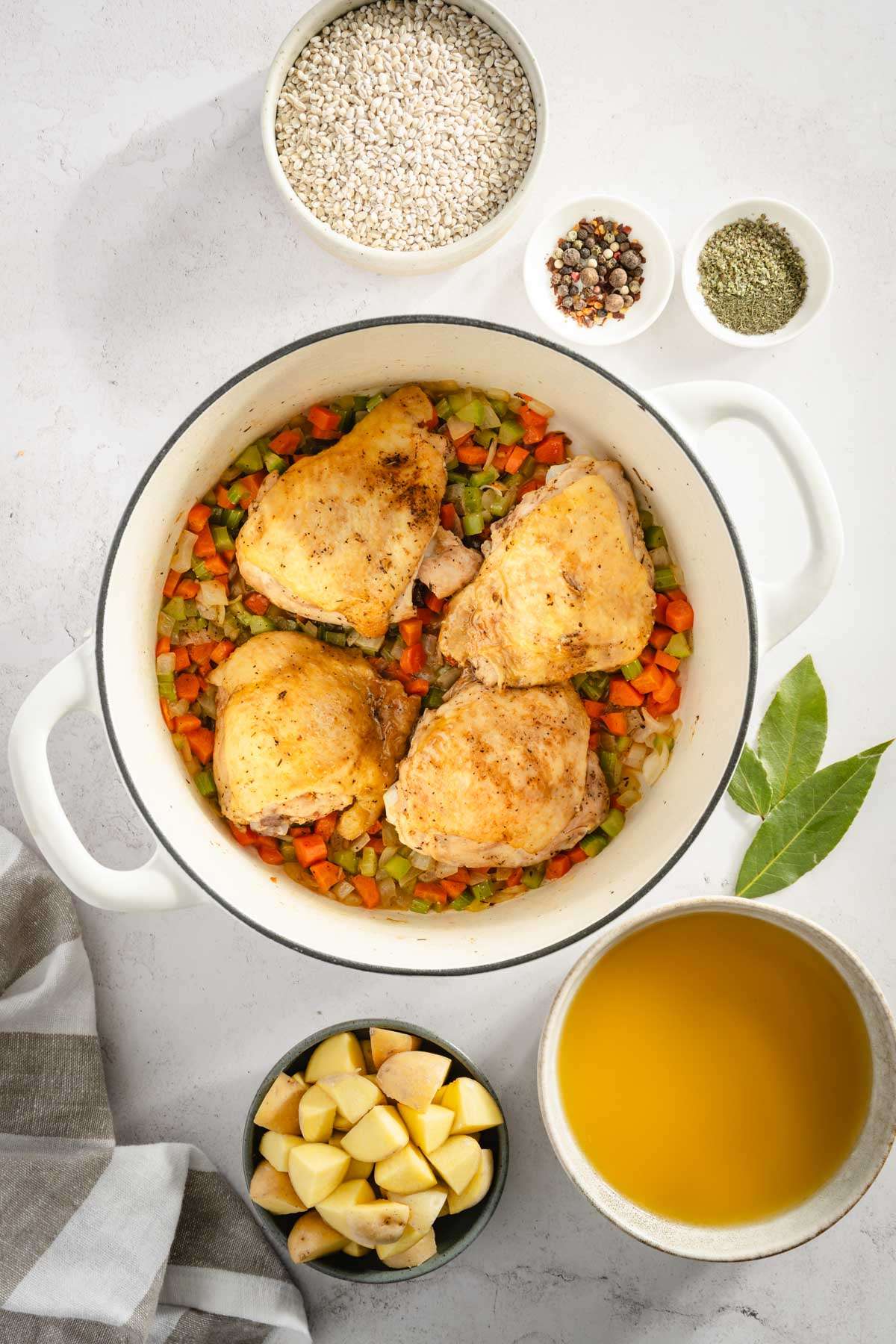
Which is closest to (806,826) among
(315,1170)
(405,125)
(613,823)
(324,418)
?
(613,823)

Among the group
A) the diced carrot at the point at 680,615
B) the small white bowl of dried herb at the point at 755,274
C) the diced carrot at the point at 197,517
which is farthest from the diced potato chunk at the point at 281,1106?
the small white bowl of dried herb at the point at 755,274

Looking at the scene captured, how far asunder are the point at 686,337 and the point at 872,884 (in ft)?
4.99

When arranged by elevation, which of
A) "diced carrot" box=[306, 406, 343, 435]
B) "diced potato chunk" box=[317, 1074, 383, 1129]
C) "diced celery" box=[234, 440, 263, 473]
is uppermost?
"diced carrot" box=[306, 406, 343, 435]

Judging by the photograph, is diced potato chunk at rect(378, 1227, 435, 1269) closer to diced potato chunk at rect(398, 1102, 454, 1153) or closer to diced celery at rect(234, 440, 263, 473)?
diced potato chunk at rect(398, 1102, 454, 1153)

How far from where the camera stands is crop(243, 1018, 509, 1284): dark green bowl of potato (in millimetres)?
2439

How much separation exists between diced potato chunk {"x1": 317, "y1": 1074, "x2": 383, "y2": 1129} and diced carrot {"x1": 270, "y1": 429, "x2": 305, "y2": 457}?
1.48m

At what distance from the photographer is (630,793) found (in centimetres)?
256

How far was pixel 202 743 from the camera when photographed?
2.51 meters

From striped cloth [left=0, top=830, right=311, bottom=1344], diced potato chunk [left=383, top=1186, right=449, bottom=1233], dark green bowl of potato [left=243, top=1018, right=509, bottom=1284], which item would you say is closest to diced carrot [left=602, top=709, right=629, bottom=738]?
dark green bowl of potato [left=243, top=1018, right=509, bottom=1284]

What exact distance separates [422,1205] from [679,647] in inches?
56.6

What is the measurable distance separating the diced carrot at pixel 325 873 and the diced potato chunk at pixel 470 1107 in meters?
0.57

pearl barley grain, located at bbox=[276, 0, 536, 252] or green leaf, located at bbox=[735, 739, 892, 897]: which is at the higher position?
pearl barley grain, located at bbox=[276, 0, 536, 252]

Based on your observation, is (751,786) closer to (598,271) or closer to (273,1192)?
(598,271)

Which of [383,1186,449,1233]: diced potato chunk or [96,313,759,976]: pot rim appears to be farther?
[383,1186,449,1233]: diced potato chunk
